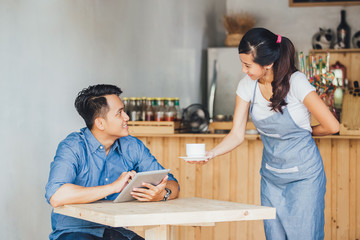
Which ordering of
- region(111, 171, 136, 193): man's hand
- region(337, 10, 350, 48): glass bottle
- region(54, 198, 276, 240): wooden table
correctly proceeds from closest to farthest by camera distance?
region(54, 198, 276, 240): wooden table → region(111, 171, 136, 193): man's hand → region(337, 10, 350, 48): glass bottle

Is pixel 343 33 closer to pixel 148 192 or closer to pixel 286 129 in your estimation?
pixel 286 129

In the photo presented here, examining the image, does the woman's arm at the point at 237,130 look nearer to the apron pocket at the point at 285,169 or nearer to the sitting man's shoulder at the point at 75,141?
the apron pocket at the point at 285,169

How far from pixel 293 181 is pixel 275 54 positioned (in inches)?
22.4

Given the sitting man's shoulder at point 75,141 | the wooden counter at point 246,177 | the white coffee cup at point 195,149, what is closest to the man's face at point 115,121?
the sitting man's shoulder at point 75,141

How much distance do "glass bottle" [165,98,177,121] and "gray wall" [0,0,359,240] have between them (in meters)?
0.36

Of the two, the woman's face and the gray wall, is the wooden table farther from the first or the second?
the gray wall

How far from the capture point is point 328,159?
3262mm

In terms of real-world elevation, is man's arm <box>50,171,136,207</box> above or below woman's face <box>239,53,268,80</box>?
below

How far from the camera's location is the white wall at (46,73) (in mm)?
2371

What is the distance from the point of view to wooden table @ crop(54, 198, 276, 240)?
1521 millimetres

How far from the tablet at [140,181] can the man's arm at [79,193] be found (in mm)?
44

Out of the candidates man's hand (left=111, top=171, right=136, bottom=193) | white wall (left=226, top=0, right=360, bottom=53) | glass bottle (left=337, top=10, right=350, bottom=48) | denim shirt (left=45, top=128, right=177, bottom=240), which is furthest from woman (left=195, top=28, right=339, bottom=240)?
white wall (left=226, top=0, right=360, bottom=53)

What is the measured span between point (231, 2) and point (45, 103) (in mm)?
3847

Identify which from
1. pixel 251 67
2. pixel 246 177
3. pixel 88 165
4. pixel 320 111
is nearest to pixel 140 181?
pixel 88 165
